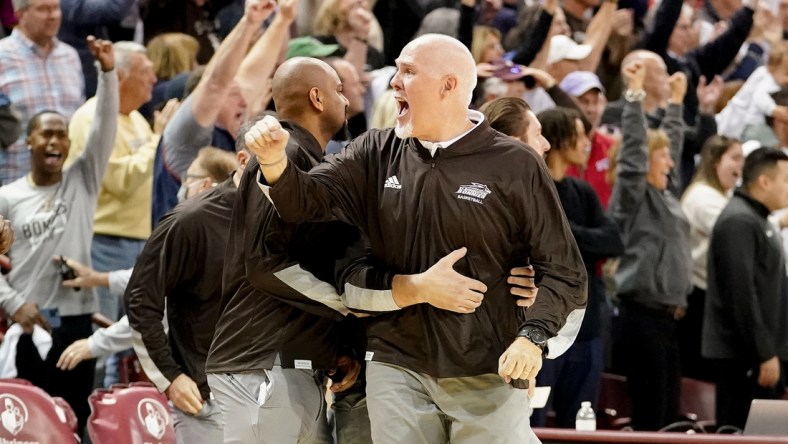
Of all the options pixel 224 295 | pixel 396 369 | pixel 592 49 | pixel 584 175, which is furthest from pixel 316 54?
pixel 396 369

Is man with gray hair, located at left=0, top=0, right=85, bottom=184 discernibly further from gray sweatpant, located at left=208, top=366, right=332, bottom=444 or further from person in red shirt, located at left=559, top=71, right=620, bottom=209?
gray sweatpant, located at left=208, top=366, right=332, bottom=444

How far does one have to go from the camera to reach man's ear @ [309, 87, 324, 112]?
4941mm

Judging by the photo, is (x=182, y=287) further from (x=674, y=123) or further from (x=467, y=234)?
(x=674, y=123)

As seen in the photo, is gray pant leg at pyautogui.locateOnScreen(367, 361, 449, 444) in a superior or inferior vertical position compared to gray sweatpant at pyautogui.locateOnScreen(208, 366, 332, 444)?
superior

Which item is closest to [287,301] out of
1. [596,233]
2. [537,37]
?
[596,233]

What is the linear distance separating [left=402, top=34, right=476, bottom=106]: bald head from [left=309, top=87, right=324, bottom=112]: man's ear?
44 cm

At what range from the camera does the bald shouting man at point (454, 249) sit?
4.51 meters

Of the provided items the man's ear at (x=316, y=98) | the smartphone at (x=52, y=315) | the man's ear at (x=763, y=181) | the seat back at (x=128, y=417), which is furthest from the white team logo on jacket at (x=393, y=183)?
the man's ear at (x=763, y=181)

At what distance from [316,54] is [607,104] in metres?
2.36

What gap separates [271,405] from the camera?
15.8ft

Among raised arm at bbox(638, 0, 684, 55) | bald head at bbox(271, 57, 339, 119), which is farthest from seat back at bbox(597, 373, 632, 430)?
bald head at bbox(271, 57, 339, 119)

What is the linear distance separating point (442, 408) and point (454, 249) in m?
0.51

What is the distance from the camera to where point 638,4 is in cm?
1212

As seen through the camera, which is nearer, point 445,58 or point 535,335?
point 535,335
